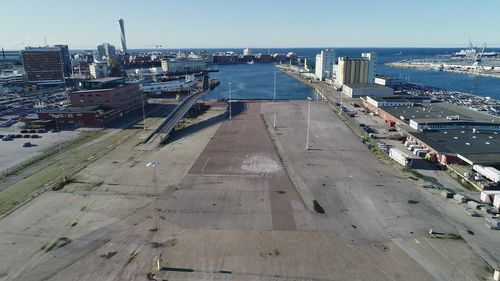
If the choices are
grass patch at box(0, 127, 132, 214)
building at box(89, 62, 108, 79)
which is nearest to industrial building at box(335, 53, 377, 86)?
grass patch at box(0, 127, 132, 214)

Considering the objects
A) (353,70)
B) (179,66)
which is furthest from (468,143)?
(179,66)

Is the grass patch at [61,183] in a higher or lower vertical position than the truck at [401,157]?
lower

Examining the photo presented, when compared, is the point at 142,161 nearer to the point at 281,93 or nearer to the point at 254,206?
the point at 254,206

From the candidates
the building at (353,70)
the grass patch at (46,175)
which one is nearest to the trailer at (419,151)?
the grass patch at (46,175)

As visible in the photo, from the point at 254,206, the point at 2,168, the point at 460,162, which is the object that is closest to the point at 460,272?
the point at 254,206

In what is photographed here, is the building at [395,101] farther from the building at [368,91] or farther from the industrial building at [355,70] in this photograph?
the industrial building at [355,70]

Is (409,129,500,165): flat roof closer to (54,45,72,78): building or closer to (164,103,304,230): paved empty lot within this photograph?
(164,103,304,230): paved empty lot
